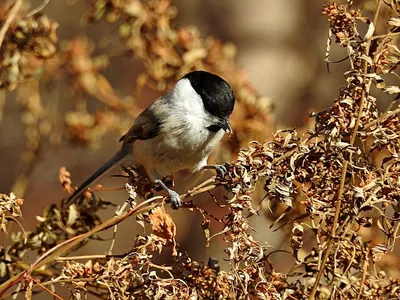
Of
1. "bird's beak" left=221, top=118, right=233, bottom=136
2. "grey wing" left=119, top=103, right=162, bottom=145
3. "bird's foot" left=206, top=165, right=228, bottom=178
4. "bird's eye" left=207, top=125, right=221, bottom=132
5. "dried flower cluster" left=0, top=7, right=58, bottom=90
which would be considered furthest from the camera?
"grey wing" left=119, top=103, right=162, bottom=145

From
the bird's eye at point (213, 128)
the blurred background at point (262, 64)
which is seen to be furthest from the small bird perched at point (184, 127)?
the blurred background at point (262, 64)

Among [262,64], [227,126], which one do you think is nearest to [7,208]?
[227,126]

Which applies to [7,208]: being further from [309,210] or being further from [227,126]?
[227,126]

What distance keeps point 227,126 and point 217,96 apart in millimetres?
115

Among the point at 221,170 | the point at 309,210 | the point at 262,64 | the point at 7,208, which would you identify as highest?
the point at 262,64

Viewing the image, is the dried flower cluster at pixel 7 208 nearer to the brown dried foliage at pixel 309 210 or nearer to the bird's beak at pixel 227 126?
the brown dried foliage at pixel 309 210

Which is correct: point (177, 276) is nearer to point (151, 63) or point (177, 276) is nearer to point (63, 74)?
point (151, 63)

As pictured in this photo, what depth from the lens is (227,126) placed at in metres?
2.13

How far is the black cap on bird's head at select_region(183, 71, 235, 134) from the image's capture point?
7.11 feet

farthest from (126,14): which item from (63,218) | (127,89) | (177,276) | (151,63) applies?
(127,89)

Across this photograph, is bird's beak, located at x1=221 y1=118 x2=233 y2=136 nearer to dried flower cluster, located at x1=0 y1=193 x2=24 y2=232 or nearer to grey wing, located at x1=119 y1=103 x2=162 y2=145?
grey wing, located at x1=119 y1=103 x2=162 y2=145

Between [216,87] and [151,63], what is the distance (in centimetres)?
24

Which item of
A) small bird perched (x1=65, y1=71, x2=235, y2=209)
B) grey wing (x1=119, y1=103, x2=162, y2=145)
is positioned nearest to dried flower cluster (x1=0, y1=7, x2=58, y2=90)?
small bird perched (x1=65, y1=71, x2=235, y2=209)

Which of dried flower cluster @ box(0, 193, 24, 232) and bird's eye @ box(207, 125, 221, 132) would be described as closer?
dried flower cluster @ box(0, 193, 24, 232)
